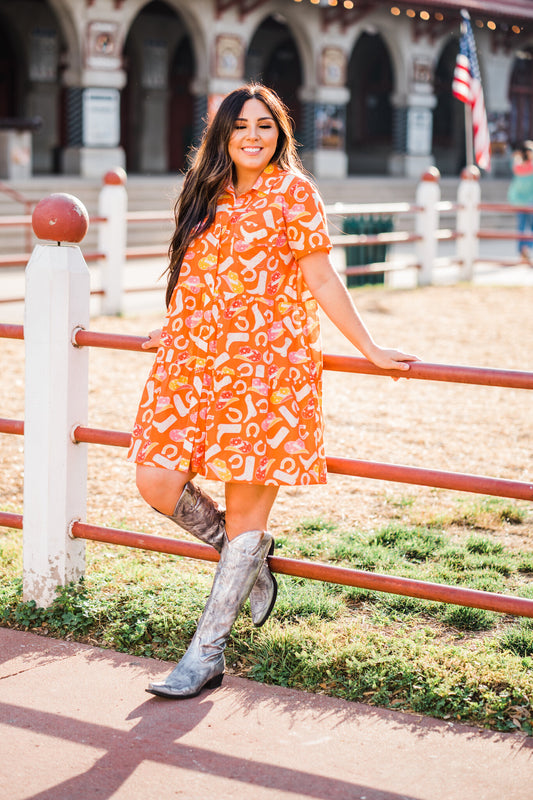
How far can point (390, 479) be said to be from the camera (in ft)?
10.8

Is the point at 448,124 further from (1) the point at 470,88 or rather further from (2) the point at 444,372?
(2) the point at 444,372

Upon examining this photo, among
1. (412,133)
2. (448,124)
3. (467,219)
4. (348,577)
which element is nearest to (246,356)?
(348,577)

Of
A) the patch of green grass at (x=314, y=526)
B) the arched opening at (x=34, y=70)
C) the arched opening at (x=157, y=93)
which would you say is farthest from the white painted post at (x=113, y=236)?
the arched opening at (x=157, y=93)

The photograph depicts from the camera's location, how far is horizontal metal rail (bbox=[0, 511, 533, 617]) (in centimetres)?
315

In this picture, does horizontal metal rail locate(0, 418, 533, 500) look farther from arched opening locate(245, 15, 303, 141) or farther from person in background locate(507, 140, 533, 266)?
arched opening locate(245, 15, 303, 141)

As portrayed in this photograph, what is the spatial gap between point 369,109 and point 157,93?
6.31 meters

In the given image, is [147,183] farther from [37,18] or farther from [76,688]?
[76,688]

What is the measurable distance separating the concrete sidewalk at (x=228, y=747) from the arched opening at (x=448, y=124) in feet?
89.2

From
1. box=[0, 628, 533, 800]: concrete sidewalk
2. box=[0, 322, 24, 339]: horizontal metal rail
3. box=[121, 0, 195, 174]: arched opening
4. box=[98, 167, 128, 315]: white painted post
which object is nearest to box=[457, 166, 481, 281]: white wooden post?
box=[98, 167, 128, 315]: white painted post

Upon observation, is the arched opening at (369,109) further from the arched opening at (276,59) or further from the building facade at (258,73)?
the arched opening at (276,59)

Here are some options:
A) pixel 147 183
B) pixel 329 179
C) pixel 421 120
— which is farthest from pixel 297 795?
pixel 421 120

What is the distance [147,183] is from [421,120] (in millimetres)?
8507

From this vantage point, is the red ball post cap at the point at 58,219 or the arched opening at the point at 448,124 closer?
the red ball post cap at the point at 58,219

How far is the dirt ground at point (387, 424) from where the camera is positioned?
16.8ft
